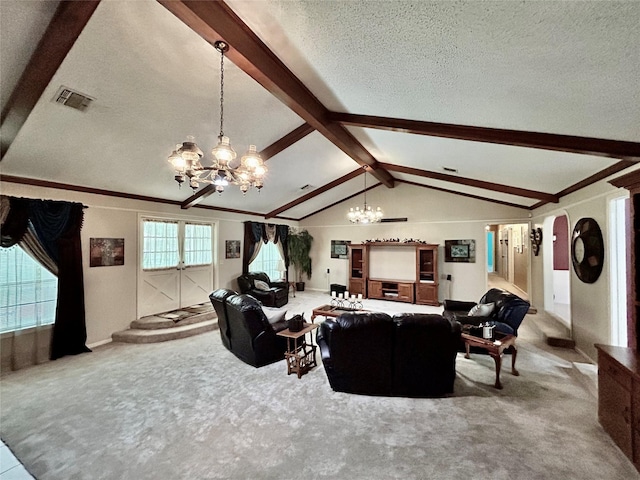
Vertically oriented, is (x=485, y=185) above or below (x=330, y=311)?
above

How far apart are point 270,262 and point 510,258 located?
9.14m

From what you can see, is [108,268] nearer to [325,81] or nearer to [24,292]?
[24,292]

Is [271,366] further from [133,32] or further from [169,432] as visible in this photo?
[133,32]

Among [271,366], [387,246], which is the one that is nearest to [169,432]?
[271,366]

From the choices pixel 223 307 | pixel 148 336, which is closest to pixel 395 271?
pixel 223 307

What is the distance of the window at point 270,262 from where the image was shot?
8570mm

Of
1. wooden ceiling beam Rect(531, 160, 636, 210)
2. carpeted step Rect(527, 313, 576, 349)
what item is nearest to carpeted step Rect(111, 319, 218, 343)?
carpeted step Rect(527, 313, 576, 349)

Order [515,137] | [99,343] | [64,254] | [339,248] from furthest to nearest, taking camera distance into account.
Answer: [339,248]
[99,343]
[64,254]
[515,137]

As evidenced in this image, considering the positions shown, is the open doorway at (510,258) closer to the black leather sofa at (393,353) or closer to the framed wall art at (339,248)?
the framed wall art at (339,248)

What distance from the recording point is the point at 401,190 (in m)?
8.44

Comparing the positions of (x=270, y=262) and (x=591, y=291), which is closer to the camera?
(x=591, y=291)

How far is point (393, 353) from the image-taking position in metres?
3.04

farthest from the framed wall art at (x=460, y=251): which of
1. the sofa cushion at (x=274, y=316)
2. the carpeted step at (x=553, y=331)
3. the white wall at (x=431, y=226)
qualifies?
the sofa cushion at (x=274, y=316)

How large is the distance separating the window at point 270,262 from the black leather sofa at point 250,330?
4054mm
